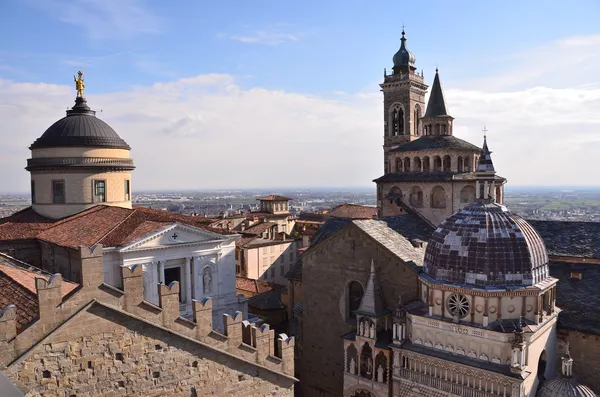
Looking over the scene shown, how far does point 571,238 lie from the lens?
2914 centimetres

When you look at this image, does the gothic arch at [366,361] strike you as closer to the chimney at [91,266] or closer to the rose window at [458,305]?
the rose window at [458,305]

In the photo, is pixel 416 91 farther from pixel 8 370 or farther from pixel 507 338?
pixel 8 370

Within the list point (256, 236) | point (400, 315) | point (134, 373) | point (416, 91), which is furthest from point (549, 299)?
point (256, 236)

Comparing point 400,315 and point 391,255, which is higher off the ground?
point 391,255

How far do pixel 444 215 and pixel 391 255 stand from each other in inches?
396

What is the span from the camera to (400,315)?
22375 millimetres

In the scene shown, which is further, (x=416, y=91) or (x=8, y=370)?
(x=416, y=91)

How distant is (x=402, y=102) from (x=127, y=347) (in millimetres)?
37700

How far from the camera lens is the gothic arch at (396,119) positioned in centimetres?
4519

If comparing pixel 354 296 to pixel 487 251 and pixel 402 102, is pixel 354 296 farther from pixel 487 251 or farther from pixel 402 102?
pixel 402 102

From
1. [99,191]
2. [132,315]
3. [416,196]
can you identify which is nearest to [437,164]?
[416,196]

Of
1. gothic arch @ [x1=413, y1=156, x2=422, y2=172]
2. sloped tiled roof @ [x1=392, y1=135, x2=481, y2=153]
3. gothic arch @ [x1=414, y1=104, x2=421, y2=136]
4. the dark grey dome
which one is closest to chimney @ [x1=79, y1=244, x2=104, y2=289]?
the dark grey dome

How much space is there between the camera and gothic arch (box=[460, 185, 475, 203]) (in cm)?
3219

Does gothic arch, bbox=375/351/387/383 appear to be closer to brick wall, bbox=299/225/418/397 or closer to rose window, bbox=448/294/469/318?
brick wall, bbox=299/225/418/397
